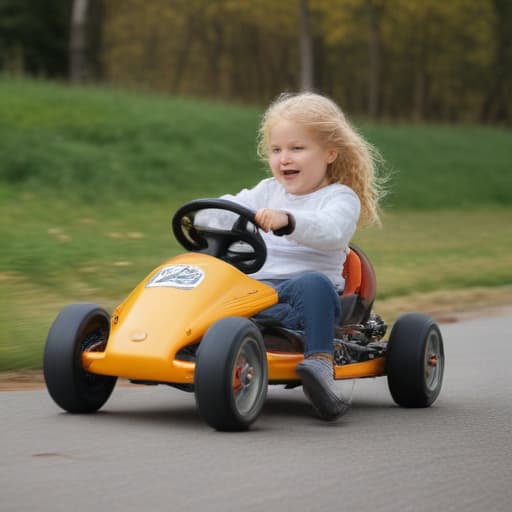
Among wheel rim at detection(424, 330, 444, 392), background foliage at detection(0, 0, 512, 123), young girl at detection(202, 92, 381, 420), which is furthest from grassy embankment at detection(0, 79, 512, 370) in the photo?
background foliage at detection(0, 0, 512, 123)

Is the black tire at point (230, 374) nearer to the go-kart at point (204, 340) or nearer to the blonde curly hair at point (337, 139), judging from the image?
the go-kart at point (204, 340)

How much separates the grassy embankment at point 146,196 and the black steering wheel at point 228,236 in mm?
1468

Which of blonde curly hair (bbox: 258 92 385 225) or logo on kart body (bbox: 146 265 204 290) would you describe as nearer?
logo on kart body (bbox: 146 265 204 290)

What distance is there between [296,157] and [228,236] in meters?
0.55

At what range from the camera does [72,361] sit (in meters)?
4.95

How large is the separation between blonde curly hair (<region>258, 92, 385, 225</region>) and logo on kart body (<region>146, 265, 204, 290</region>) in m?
0.92

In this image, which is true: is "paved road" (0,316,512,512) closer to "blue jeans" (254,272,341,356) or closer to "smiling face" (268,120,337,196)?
"blue jeans" (254,272,341,356)

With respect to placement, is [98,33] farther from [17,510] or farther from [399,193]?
[17,510]

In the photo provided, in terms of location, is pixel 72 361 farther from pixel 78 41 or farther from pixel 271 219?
pixel 78 41

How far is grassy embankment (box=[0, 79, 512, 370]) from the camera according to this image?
31.1 feet

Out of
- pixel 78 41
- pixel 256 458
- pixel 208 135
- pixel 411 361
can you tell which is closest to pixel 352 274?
pixel 411 361

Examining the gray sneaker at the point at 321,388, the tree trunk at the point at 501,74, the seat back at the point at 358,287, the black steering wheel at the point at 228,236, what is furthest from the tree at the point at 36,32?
the gray sneaker at the point at 321,388

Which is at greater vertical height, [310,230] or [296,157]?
[296,157]

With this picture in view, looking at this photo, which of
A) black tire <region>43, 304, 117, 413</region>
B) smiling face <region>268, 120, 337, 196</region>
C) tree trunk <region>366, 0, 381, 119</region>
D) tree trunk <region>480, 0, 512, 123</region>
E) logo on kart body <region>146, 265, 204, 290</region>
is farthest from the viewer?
tree trunk <region>480, 0, 512, 123</region>
